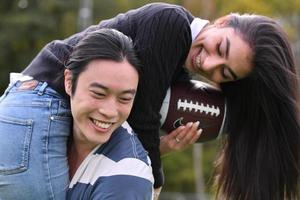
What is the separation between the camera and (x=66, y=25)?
23.3 m

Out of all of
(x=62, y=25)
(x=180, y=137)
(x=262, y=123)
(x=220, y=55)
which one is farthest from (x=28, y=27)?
(x=220, y=55)

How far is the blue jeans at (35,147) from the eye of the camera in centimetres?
307

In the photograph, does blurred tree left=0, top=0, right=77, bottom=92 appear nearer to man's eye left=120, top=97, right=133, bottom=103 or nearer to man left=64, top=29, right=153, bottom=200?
man left=64, top=29, right=153, bottom=200

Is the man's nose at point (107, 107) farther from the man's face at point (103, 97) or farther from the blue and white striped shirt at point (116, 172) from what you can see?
the blue and white striped shirt at point (116, 172)

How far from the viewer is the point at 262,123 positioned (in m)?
3.63

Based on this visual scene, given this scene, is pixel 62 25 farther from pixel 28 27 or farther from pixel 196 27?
pixel 196 27

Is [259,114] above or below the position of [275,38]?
below

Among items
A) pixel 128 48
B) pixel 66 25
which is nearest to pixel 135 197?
pixel 128 48

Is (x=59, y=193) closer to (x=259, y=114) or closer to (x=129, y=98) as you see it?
(x=129, y=98)

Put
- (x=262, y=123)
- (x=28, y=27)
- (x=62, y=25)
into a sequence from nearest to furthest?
(x=262, y=123) → (x=28, y=27) → (x=62, y=25)

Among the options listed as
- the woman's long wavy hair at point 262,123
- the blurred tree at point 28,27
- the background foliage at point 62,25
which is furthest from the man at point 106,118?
the blurred tree at point 28,27

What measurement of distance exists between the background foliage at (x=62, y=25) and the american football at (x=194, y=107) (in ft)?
59.4

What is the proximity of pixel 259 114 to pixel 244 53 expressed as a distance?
36 centimetres

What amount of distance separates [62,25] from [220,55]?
66.5 feet
